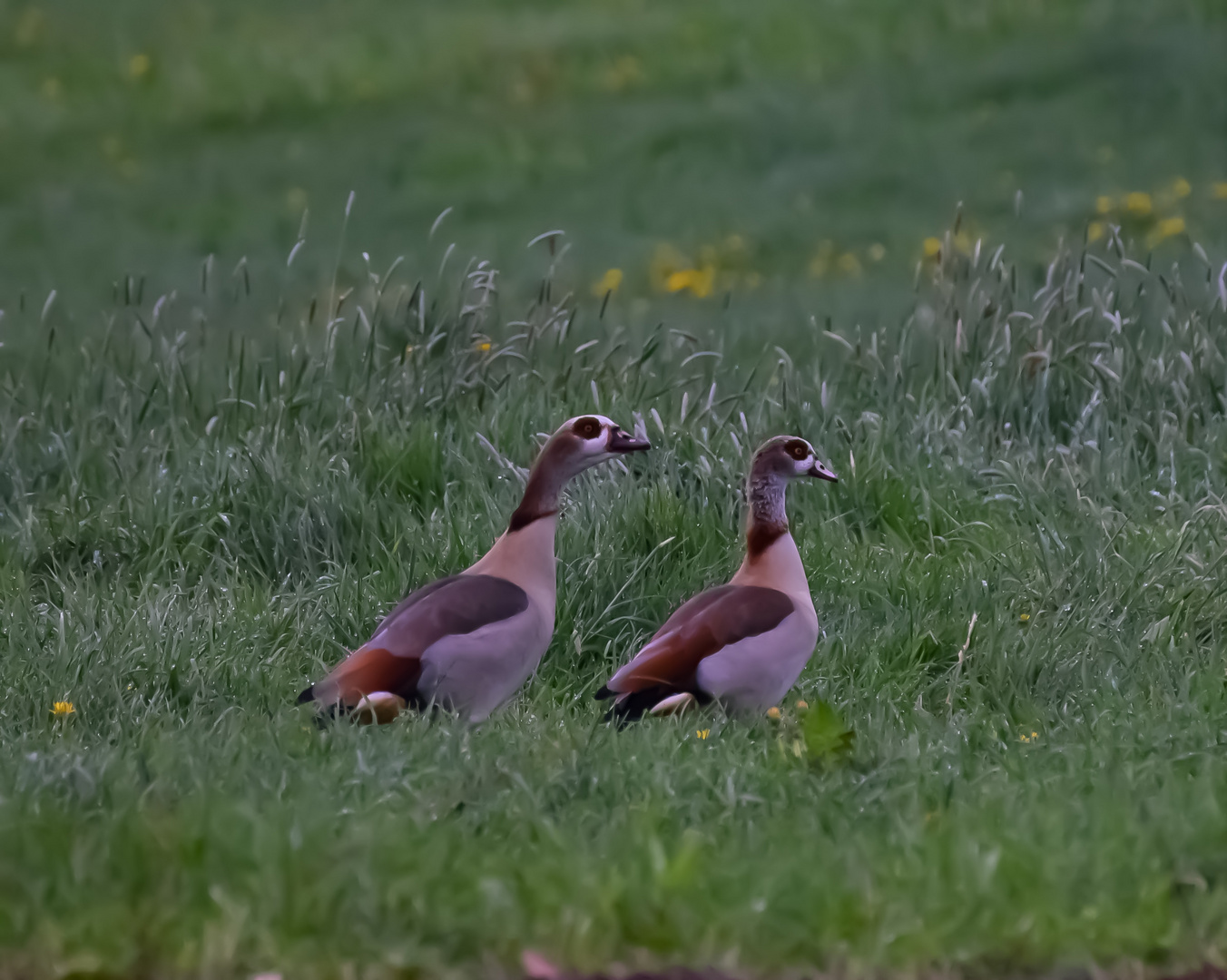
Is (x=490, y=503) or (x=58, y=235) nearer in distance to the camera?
(x=490, y=503)

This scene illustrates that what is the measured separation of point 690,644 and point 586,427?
2.90 feet

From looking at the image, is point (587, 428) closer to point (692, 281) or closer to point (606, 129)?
point (692, 281)

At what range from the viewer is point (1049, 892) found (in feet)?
12.6

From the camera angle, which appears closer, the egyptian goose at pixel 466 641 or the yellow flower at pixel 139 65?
the egyptian goose at pixel 466 641

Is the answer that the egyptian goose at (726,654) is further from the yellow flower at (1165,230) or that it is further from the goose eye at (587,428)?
the yellow flower at (1165,230)

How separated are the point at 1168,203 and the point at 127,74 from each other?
40.2ft

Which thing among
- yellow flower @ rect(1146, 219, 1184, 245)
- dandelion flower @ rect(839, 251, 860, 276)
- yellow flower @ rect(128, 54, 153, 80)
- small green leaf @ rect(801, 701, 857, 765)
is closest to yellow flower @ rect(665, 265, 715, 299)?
dandelion flower @ rect(839, 251, 860, 276)

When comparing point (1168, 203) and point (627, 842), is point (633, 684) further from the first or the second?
point (1168, 203)

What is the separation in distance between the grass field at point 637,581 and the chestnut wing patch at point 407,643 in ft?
0.55

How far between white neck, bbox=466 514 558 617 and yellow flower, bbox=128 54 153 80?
16545mm

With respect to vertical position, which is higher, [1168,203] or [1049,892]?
[1049,892]

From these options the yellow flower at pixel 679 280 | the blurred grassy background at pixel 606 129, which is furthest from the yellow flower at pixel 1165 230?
the yellow flower at pixel 679 280

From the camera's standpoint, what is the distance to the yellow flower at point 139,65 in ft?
66.8

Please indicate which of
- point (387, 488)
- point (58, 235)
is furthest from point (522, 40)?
point (387, 488)
